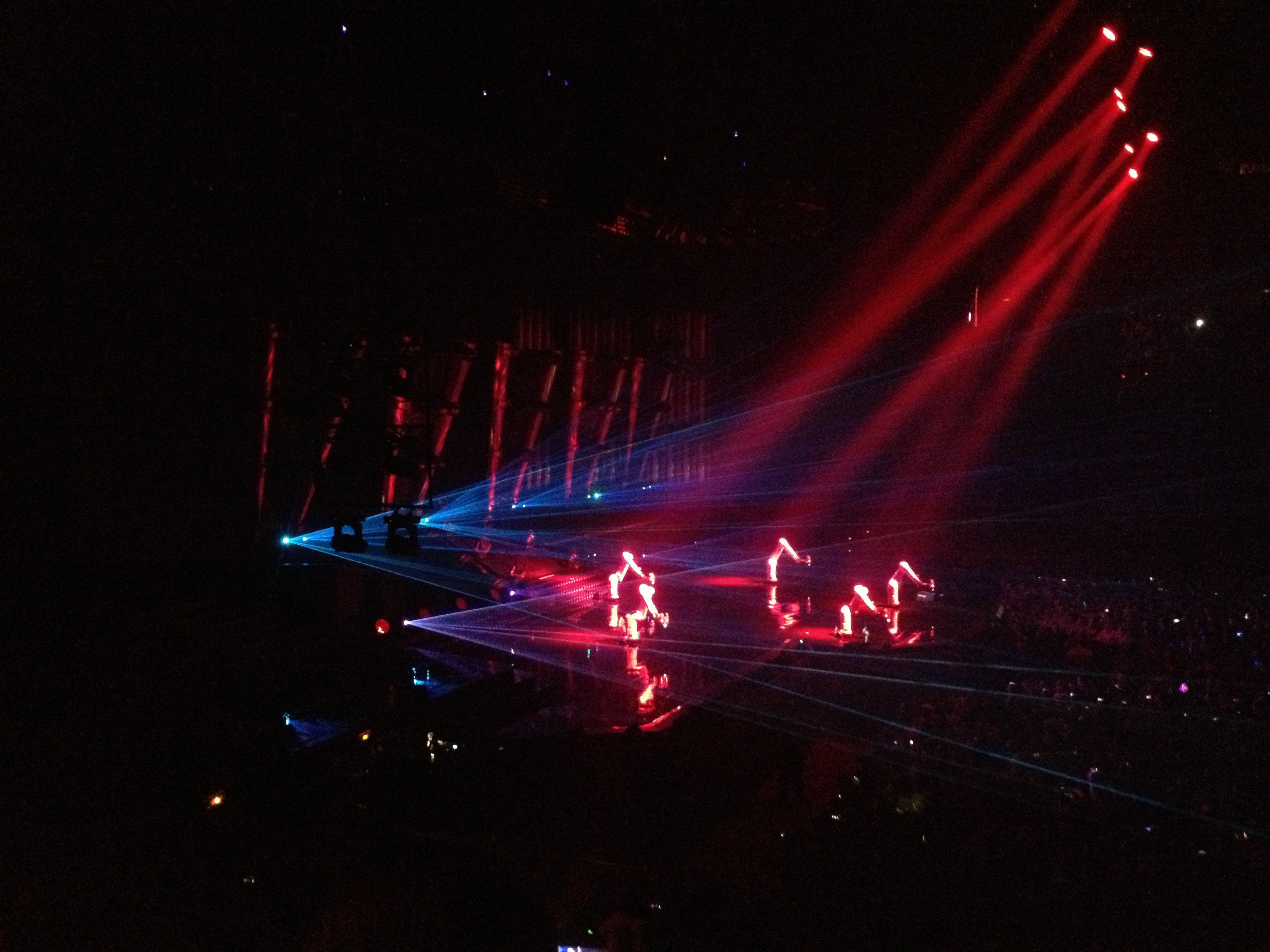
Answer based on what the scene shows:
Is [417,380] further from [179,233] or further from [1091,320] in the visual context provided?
[1091,320]

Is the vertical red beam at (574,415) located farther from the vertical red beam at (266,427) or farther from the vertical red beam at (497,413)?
the vertical red beam at (266,427)

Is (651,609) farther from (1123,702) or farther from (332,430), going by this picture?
(1123,702)

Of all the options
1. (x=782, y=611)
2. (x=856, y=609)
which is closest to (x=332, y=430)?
(x=782, y=611)

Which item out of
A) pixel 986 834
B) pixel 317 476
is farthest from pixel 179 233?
pixel 986 834

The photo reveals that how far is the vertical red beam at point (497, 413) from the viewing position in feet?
29.8

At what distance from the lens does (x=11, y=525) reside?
5.12m

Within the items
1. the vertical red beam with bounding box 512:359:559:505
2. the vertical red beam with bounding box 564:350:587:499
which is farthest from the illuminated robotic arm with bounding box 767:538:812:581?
the vertical red beam with bounding box 512:359:559:505

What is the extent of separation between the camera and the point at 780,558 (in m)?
11.0

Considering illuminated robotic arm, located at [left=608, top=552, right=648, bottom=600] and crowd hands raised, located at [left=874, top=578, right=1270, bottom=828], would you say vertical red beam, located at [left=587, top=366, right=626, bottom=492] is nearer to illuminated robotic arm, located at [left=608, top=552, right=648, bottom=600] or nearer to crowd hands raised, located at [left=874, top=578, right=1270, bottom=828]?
illuminated robotic arm, located at [left=608, top=552, right=648, bottom=600]

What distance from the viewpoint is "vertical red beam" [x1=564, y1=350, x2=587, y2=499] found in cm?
1003

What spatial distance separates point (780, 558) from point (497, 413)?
3.52m

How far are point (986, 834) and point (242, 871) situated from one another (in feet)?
8.90

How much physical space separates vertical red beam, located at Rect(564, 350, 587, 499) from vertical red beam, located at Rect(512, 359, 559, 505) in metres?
0.24

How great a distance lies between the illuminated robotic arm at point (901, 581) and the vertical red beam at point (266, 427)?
5009 millimetres
